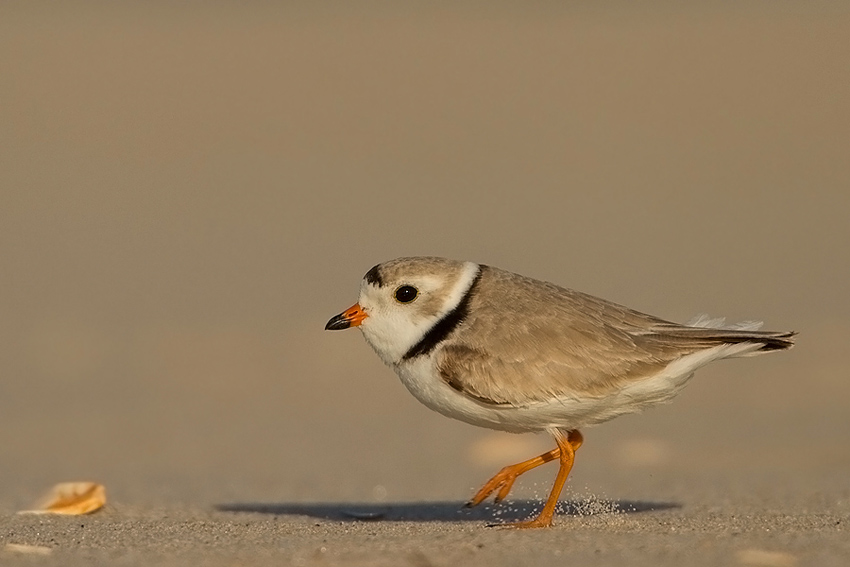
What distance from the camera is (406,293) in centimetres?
638

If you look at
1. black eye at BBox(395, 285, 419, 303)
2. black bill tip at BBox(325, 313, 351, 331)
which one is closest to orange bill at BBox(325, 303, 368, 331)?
black bill tip at BBox(325, 313, 351, 331)

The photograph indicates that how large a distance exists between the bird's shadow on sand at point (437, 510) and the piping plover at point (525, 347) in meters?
0.46

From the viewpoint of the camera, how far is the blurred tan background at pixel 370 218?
32.6 feet

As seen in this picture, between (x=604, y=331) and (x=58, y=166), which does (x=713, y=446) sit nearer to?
(x=604, y=331)

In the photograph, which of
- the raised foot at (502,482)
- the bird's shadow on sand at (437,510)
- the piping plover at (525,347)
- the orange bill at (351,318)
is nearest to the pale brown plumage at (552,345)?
the piping plover at (525,347)

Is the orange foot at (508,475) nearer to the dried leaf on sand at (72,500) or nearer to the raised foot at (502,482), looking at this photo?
the raised foot at (502,482)

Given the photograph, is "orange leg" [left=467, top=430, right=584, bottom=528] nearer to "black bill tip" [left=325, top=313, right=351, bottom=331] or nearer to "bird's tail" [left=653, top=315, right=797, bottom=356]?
"bird's tail" [left=653, top=315, right=797, bottom=356]

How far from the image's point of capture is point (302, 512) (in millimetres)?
7234

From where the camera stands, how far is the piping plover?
600 cm

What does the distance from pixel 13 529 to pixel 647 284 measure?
900cm

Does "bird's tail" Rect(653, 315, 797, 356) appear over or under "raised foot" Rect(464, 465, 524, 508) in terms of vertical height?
over

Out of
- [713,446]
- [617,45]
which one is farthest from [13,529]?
[617,45]

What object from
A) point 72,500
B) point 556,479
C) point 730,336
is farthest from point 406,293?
point 72,500

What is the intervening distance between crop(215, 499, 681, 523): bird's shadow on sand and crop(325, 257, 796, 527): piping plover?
1.50 ft
